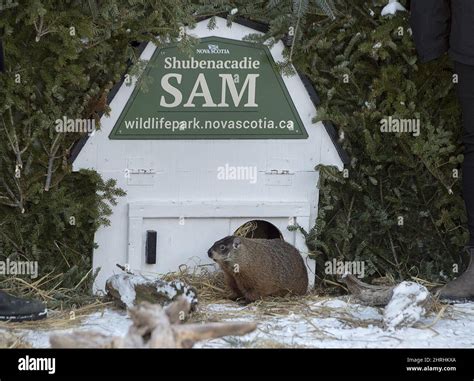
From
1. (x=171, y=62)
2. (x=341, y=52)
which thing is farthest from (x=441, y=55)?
(x=171, y=62)

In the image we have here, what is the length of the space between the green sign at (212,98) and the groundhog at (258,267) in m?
0.60

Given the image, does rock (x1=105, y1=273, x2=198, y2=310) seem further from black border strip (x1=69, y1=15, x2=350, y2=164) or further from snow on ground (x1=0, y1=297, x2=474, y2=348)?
black border strip (x1=69, y1=15, x2=350, y2=164)

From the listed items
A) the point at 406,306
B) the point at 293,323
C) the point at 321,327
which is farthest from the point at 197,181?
the point at 406,306

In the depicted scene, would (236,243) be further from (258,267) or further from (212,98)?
(212,98)

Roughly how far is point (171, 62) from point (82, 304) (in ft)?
4.43

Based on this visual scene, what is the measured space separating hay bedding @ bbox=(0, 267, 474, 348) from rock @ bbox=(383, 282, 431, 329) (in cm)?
4

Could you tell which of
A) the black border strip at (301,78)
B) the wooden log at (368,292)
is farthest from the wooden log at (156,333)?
the black border strip at (301,78)

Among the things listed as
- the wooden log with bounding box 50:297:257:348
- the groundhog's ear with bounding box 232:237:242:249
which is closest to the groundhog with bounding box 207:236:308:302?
the groundhog's ear with bounding box 232:237:242:249

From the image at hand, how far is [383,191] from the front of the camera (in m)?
5.59

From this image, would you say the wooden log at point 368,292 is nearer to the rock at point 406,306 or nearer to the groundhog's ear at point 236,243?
the rock at point 406,306

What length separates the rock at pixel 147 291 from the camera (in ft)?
16.0

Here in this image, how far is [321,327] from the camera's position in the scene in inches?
185
